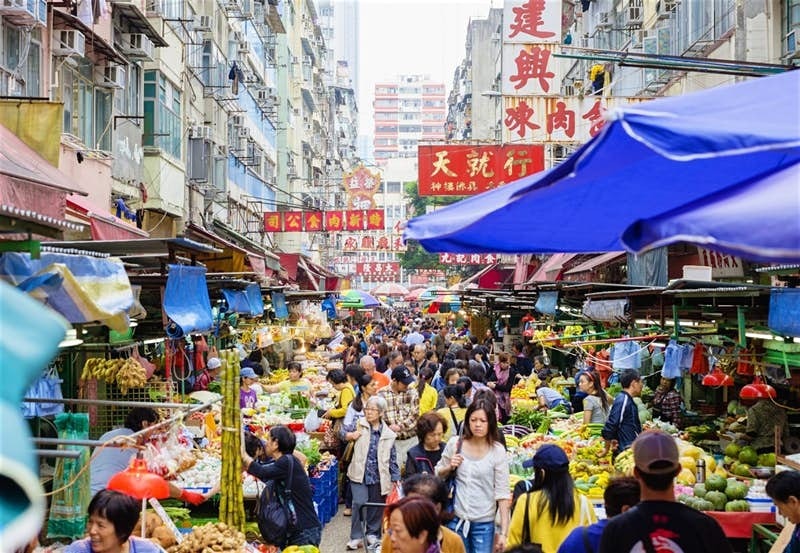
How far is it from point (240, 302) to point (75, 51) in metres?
4.91

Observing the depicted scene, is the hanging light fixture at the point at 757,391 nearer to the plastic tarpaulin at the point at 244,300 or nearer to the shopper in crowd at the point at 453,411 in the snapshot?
the shopper in crowd at the point at 453,411

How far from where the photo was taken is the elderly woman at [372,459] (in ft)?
32.0

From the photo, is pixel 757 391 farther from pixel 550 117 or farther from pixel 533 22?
pixel 533 22

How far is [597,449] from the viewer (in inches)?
424

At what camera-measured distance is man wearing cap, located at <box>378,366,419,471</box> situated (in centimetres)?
1110

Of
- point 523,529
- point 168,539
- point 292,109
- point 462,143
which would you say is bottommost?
point 168,539

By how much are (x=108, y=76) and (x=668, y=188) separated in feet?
49.7

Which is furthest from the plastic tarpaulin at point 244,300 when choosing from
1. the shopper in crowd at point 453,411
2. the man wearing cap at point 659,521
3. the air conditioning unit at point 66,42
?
the man wearing cap at point 659,521

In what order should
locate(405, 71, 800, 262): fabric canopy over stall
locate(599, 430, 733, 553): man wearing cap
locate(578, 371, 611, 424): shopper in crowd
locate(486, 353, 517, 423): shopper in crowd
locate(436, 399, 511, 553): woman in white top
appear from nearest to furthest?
locate(405, 71, 800, 262): fabric canopy over stall → locate(599, 430, 733, 553): man wearing cap → locate(436, 399, 511, 553): woman in white top → locate(578, 371, 611, 424): shopper in crowd → locate(486, 353, 517, 423): shopper in crowd

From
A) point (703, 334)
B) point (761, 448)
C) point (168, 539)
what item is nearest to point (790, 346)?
point (703, 334)

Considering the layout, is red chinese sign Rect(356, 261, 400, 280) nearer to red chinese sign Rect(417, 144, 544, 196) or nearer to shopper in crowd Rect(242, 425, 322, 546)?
red chinese sign Rect(417, 144, 544, 196)

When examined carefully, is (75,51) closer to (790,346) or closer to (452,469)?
(452,469)

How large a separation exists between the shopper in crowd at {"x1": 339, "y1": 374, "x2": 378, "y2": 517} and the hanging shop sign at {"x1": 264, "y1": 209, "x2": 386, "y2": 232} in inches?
678

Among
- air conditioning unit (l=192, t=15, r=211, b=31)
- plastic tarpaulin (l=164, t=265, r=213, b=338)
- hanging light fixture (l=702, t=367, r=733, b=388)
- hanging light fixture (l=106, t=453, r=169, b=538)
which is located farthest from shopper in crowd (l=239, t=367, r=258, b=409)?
air conditioning unit (l=192, t=15, r=211, b=31)
